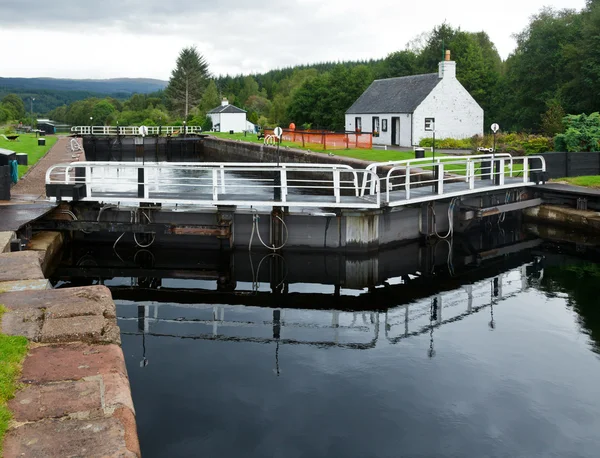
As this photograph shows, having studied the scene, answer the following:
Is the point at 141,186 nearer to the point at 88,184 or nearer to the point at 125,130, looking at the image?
the point at 88,184

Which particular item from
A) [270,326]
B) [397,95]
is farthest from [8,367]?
[397,95]

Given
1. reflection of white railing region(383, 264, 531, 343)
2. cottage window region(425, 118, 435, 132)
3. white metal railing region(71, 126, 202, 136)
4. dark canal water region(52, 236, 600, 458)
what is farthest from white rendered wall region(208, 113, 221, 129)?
reflection of white railing region(383, 264, 531, 343)

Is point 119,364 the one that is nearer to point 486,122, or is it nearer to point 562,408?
A: point 562,408

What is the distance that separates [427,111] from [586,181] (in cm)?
1933

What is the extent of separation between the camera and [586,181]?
80.5 feet

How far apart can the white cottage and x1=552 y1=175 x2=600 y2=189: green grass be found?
17866mm

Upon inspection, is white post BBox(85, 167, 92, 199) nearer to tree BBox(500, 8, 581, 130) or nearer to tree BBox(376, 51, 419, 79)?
tree BBox(500, 8, 581, 130)

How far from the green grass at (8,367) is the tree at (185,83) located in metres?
112

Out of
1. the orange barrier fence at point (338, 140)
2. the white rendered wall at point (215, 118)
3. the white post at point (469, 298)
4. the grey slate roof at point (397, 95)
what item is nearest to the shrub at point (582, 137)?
the orange barrier fence at point (338, 140)

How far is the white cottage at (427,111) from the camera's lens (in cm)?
4284

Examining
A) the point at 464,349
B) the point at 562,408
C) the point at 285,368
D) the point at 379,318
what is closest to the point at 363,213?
the point at 379,318

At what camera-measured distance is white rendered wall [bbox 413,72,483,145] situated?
42744 millimetres

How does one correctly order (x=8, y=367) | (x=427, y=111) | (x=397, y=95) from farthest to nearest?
1. (x=397, y=95)
2. (x=427, y=111)
3. (x=8, y=367)

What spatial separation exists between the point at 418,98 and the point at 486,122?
552 inches
